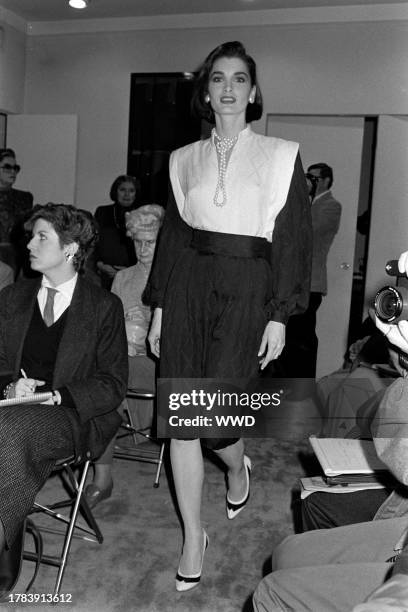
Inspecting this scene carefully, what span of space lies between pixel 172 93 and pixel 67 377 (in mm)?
3821

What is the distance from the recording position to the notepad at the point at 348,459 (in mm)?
1643

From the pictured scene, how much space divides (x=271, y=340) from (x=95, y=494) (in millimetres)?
1044

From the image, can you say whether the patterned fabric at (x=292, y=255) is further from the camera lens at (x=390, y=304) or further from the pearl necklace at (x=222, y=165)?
the camera lens at (x=390, y=304)

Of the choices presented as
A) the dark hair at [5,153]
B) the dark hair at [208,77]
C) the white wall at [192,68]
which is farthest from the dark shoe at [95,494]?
the white wall at [192,68]

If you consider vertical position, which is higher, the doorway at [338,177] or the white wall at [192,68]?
the white wall at [192,68]

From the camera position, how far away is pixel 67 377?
2.10 metres

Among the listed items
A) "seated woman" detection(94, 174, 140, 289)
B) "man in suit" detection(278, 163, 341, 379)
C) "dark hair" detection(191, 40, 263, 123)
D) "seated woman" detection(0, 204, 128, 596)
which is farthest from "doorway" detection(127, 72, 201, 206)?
"dark hair" detection(191, 40, 263, 123)

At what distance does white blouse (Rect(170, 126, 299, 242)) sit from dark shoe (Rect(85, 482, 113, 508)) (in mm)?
1159

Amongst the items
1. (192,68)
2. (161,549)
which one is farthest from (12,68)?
(161,549)

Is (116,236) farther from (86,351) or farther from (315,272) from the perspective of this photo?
(86,351)

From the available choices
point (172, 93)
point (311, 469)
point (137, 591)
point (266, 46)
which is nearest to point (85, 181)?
point (172, 93)

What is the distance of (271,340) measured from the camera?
1998 millimetres

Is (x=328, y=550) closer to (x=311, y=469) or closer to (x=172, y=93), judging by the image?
(x=311, y=469)

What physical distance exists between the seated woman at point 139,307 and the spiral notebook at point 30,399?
1.08m
